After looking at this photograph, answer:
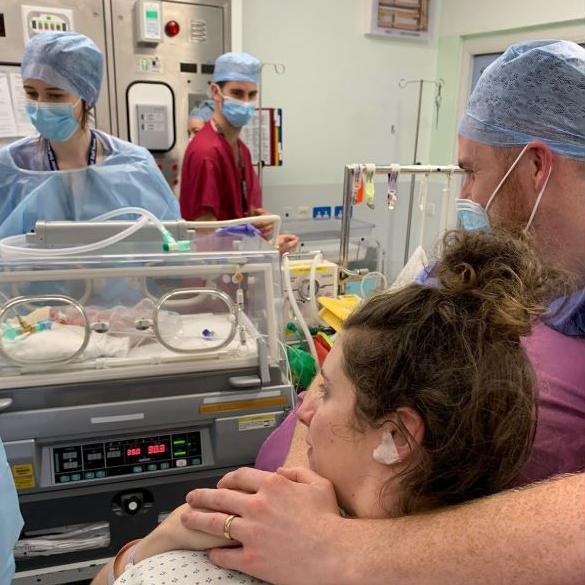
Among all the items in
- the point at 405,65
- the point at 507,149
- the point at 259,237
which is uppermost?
the point at 405,65

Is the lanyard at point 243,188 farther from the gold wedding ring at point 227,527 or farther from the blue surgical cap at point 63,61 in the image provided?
the gold wedding ring at point 227,527

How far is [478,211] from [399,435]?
61 cm

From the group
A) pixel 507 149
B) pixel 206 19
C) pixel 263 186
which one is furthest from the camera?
pixel 263 186

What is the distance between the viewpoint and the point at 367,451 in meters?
0.77

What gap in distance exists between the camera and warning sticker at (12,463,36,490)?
110 centimetres

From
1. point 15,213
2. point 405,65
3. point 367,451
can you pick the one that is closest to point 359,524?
point 367,451

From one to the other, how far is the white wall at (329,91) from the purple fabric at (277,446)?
269 centimetres

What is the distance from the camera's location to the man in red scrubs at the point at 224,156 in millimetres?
2693

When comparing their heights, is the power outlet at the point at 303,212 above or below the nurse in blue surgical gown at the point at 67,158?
below

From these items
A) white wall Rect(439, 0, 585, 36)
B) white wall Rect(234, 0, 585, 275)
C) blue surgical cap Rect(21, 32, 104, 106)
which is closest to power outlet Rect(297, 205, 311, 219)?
white wall Rect(234, 0, 585, 275)

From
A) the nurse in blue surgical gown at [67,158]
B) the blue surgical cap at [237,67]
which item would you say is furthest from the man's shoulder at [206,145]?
the nurse in blue surgical gown at [67,158]

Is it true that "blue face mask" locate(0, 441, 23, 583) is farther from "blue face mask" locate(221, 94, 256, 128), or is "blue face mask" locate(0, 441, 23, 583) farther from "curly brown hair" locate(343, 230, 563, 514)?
Answer: "blue face mask" locate(221, 94, 256, 128)

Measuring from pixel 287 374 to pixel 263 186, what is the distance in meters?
2.55

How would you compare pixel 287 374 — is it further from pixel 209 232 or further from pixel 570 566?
pixel 570 566
